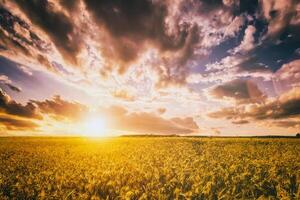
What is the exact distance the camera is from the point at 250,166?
11531mm

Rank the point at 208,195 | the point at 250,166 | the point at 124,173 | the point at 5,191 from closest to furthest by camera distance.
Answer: the point at 208,195, the point at 5,191, the point at 124,173, the point at 250,166

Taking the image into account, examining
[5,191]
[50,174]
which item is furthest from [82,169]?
[5,191]

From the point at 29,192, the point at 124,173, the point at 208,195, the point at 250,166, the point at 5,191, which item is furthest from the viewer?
the point at 250,166

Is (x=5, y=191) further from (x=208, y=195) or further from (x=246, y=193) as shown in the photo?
(x=246, y=193)

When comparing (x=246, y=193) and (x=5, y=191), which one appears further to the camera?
(x=5, y=191)

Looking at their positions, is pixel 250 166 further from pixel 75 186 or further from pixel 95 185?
pixel 75 186

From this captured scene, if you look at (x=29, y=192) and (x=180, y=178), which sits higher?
(x=180, y=178)

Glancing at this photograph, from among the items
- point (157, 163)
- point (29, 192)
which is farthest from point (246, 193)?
point (29, 192)

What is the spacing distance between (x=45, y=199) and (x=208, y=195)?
5669 millimetres

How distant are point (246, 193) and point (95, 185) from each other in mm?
5677

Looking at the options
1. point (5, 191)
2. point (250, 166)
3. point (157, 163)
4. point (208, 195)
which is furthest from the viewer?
point (157, 163)

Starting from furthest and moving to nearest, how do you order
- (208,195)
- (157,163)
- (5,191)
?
(157,163), (5,191), (208,195)

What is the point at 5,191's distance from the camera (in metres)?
8.77

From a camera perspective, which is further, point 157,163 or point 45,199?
point 157,163
